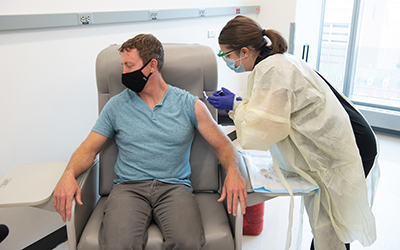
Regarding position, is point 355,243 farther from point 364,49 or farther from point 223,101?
point 364,49

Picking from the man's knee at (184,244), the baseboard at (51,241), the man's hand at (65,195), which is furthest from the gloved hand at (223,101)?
the baseboard at (51,241)

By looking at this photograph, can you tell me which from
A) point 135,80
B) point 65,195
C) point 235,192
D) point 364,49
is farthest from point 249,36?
point 364,49

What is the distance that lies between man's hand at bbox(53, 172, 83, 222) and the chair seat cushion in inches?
4.8

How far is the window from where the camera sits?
3.59 metres

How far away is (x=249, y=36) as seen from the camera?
1444 mm

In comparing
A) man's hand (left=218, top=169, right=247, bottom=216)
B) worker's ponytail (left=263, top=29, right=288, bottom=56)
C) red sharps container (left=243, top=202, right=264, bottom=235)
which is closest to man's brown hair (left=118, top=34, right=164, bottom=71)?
worker's ponytail (left=263, top=29, right=288, bottom=56)

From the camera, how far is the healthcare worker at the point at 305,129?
1340 millimetres

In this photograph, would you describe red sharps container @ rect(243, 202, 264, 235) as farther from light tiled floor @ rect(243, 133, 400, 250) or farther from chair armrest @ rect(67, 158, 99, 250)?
chair armrest @ rect(67, 158, 99, 250)

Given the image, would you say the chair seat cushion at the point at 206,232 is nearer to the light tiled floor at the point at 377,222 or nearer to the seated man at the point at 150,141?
the seated man at the point at 150,141

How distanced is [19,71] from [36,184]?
64 centimetres

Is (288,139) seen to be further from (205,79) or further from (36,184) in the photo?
(36,184)

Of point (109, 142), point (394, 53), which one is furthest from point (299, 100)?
point (394, 53)

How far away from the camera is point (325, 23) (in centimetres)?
389

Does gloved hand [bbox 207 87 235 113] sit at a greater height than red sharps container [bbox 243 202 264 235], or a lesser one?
greater
